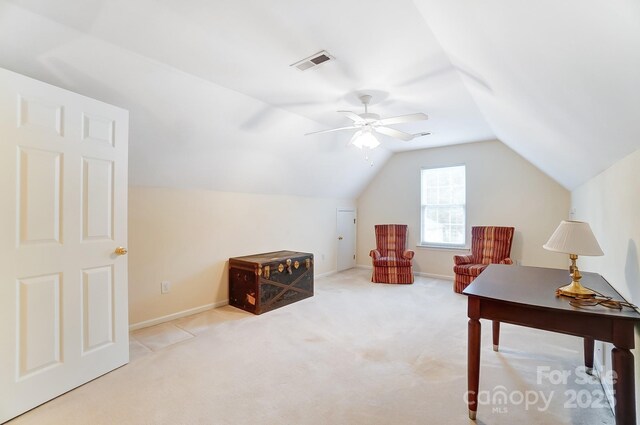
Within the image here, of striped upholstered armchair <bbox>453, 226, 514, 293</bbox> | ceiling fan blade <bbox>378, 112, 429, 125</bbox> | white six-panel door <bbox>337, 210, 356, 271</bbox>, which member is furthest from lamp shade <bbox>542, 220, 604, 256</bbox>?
white six-panel door <bbox>337, 210, 356, 271</bbox>

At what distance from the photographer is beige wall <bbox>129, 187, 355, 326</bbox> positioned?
3.25 metres

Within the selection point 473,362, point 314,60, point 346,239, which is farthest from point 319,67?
point 346,239

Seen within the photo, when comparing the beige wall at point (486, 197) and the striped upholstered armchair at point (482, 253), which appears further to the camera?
the beige wall at point (486, 197)

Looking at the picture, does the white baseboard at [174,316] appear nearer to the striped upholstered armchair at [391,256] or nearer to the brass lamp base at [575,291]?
the striped upholstered armchair at [391,256]

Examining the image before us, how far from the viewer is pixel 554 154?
3.07 metres

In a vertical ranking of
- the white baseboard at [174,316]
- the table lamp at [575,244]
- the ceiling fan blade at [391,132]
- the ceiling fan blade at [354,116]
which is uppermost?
the ceiling fan blade at [354,116]

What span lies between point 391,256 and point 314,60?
409 centimetres

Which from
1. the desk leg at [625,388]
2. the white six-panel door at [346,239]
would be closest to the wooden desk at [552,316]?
the desk leg at [625,388]

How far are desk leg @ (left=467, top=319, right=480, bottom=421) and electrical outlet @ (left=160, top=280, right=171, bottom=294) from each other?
10.4ft

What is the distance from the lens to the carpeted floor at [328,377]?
1852 millimetres

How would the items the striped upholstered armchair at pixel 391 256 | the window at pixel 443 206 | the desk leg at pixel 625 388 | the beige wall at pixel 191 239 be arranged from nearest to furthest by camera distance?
the desk leg at pixel 625 388, the beige wall at pixel 191 239, the striped upholstered armchair at pixel 391 256, the window at pixel 443 206

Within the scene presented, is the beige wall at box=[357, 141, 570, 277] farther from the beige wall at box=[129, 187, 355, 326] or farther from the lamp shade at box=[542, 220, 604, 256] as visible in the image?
the lamp shade at box=[542, 220, 604, 256]

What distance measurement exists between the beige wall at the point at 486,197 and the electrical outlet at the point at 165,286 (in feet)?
13.9

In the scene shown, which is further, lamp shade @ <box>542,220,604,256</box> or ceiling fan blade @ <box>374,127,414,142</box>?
ceiling fan blade @ <box>374,127,414,142</box>
